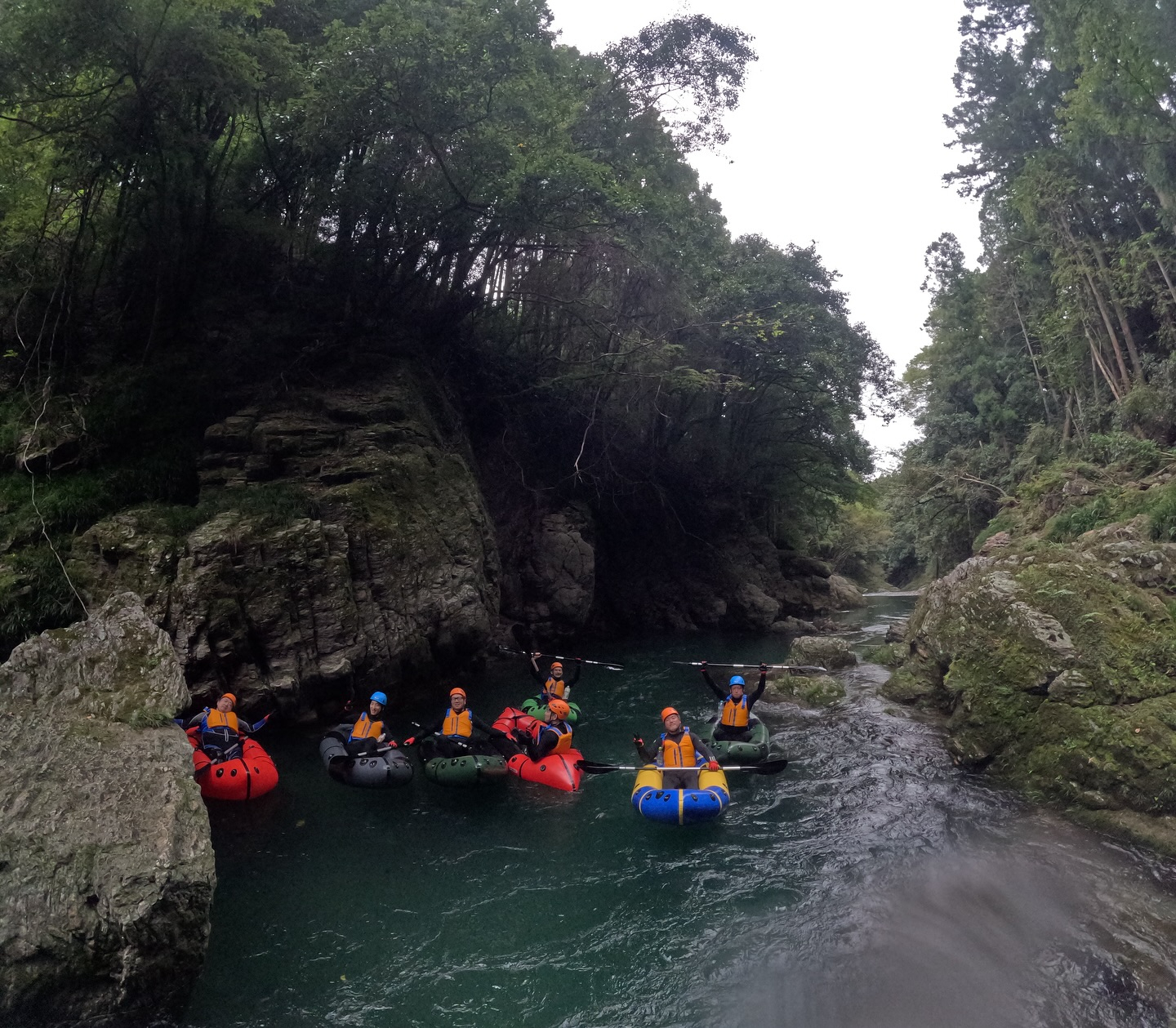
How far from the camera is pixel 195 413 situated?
1209cm

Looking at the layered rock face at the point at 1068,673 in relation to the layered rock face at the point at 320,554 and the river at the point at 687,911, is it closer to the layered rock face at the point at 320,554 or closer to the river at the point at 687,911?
the river at the point at 687,911

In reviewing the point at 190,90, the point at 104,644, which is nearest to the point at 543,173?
the point at 190,90

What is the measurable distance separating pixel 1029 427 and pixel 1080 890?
67.9 feet

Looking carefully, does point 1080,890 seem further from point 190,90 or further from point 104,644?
point 190,90

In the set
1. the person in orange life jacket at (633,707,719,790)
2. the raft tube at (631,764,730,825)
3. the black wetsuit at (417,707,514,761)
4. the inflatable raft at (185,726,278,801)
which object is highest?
the person in orange life jacket at (633,707,719,790)

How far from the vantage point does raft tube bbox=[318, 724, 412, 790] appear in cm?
821

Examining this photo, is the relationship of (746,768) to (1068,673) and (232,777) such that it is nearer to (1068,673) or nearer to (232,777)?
(1068,673)

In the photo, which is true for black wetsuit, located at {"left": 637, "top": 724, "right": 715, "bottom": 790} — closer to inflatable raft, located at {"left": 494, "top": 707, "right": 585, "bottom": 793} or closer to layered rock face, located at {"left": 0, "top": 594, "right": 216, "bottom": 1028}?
inflatable raft, located at {"left": 494, "top": 707, "right": 585, "bottom": 793}

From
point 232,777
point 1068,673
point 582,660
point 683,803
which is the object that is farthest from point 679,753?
point 582,660

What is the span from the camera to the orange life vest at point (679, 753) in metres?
7.85

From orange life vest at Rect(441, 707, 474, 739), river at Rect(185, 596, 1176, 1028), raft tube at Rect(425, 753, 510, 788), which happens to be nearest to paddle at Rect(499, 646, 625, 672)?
A: orange life vest at Rect(441, 707, 474, 739)

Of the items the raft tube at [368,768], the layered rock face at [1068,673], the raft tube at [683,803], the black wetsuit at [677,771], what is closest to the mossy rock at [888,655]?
the layered rock face at [1068,673]

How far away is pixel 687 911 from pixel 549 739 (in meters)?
3.15

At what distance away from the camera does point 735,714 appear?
376 inches
